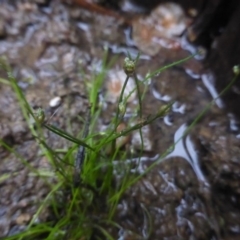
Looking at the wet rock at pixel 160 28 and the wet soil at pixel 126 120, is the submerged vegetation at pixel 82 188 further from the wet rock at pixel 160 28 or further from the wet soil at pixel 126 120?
the wet rock at pixel 160 28

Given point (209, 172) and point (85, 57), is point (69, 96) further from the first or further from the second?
point (209, 172)

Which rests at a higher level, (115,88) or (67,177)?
(115,88)

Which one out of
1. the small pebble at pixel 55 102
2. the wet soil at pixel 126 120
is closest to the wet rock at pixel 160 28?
the wet soil at pixel 126 120

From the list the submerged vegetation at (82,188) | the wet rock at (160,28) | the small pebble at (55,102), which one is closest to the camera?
the submerged vegetation at (82,188)

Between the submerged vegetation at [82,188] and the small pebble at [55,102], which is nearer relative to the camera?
the submerged vegetation at [82,188]

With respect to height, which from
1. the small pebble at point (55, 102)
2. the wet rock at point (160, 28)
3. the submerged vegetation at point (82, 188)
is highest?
the wet rock at point (160, 28)

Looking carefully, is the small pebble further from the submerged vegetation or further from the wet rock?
the wet rock

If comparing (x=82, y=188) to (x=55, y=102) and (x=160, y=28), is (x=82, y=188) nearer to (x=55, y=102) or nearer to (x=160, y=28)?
(x=55, y=102)

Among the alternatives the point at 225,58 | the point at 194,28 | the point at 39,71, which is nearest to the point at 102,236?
the point at 39,71
